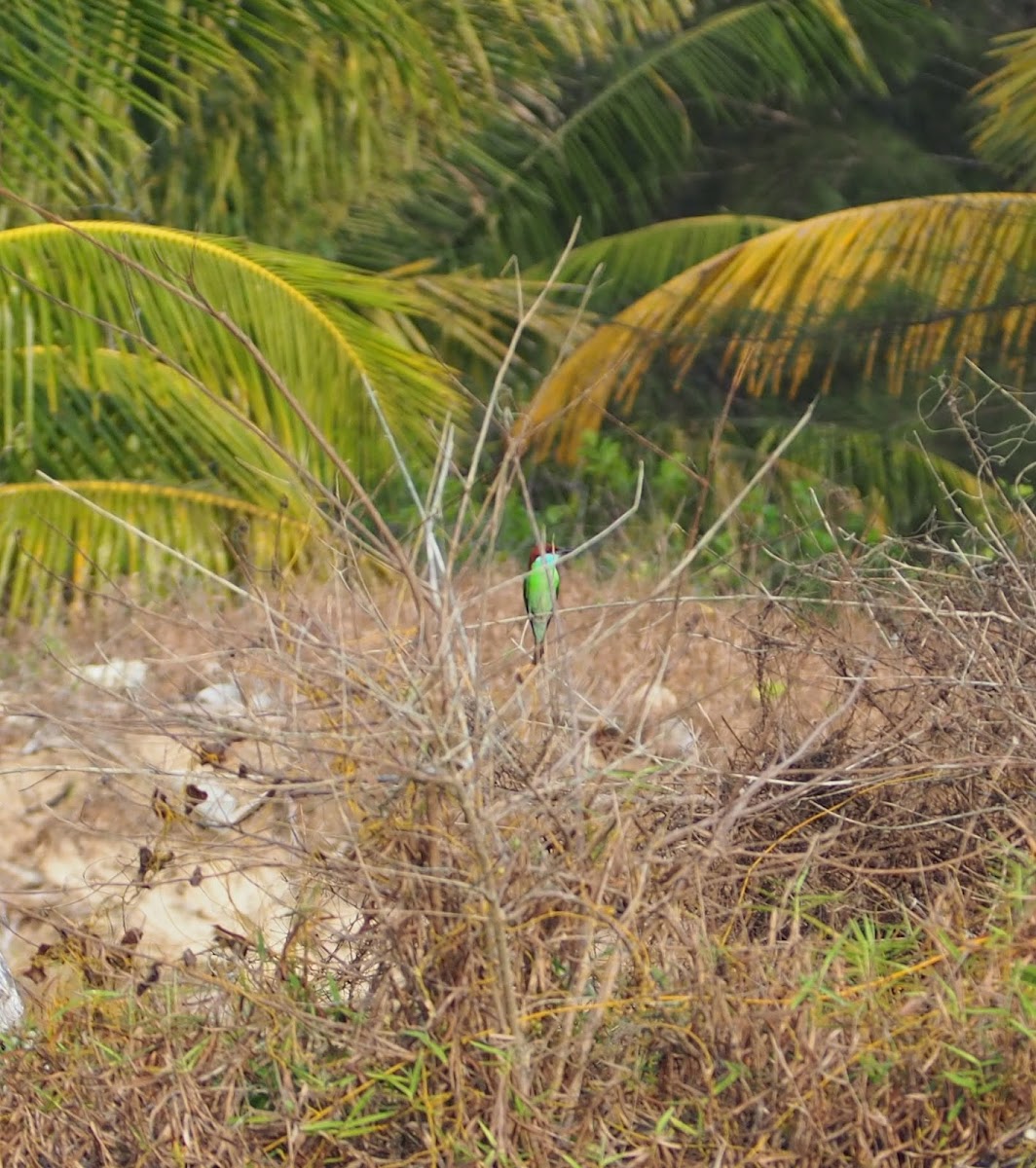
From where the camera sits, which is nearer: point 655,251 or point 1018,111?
point 1018,111

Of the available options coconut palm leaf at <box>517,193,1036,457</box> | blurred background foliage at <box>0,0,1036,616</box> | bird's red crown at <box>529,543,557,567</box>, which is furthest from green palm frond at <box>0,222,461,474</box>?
bird's red crown at <box>529,543,557,567</box>

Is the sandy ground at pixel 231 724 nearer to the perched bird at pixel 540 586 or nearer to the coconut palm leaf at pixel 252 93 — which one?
the perched bird at pixel 540 586

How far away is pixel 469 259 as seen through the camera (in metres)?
10.0

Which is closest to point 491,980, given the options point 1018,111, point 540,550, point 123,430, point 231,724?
point 231,724

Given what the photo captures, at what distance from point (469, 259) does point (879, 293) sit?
338 cm

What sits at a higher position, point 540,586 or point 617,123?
point 540,586

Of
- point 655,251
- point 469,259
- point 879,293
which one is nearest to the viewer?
point 879,293

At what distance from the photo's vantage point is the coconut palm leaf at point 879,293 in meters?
7.11

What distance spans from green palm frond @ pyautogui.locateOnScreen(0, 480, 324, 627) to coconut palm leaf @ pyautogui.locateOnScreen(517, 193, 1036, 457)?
60.2 inches

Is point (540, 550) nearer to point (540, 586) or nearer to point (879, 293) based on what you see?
point (540, 586)

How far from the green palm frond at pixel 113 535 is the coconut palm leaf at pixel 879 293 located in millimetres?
1529

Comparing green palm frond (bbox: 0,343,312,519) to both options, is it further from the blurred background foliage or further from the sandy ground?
the sandy ground

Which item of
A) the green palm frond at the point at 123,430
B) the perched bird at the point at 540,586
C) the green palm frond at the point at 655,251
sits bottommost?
the green palm frond at the point at 655,251

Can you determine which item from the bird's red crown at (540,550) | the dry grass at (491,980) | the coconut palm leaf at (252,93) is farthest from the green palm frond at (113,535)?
the dry grass at (491,980)
